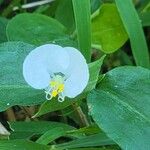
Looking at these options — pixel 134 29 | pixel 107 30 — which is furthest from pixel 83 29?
pixel 107 30

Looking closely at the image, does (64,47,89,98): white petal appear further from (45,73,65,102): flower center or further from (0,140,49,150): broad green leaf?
(0,140,49,150): broad green leaf

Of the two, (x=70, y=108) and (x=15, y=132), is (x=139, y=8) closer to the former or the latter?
(x=70, y=108)

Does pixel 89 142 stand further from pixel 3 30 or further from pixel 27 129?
pixel 3 30

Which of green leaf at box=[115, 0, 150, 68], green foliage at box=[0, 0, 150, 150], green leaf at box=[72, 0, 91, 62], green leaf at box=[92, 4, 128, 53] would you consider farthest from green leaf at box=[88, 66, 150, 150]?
green leaf at box=[92, 4, 128, 53]

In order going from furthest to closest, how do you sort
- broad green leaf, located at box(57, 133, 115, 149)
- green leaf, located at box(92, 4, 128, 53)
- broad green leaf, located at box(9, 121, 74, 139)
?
green leaf, located at box(92, 4, 128, 53) < broad green leaf, located at box(9, 121, 74, 139) < broad green leaf, located at box(57, 133, 115, 149)

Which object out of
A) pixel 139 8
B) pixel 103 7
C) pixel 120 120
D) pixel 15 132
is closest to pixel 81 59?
pixel 120 120
